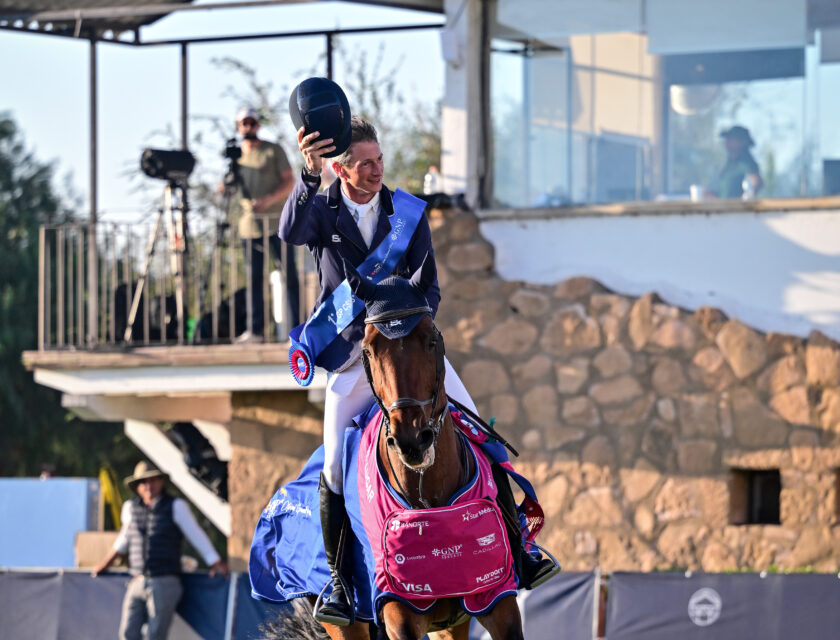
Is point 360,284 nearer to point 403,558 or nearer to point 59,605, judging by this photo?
point 403,558

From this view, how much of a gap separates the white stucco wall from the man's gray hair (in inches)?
238

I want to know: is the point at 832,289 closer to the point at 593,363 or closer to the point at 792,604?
the point at 593,363

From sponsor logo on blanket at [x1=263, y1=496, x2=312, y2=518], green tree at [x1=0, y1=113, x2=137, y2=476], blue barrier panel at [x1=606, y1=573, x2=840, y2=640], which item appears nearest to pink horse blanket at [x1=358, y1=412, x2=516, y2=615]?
sponsor logo on blanket at [x1=263, y1=496, x2=312, y2=518]

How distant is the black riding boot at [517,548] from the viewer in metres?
6.33

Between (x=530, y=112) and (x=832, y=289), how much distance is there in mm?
3220

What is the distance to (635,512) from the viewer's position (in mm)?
11719

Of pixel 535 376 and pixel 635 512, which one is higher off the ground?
pixel 535 376

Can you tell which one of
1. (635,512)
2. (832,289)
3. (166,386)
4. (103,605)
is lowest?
(103,605)

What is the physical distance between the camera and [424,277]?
226 inches

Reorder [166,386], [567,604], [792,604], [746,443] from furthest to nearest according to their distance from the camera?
[166,386] < [746,443] < [567,604] < [792,604]

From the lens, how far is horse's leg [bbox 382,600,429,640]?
5.91 metres

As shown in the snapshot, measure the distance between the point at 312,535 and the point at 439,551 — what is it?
51.2 inches

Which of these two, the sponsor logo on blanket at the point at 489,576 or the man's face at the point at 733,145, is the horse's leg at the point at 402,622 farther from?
the man's face at the point at 733,145

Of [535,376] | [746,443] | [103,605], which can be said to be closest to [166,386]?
[103,605]
